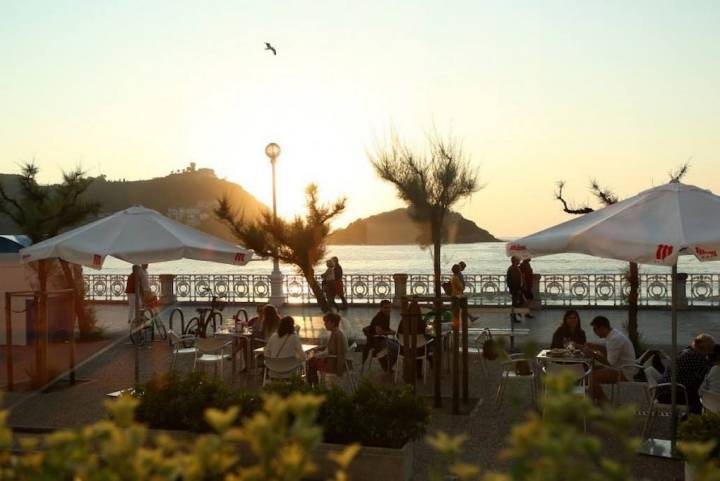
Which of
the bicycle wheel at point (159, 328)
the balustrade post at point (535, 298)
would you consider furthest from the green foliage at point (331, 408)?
the balustrade post at point (535, 298)

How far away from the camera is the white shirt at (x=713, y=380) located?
715cm

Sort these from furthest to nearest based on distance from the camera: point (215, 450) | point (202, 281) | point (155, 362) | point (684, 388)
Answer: point (202, 281), point (155, 362), point (684, 388), point (215, 450)

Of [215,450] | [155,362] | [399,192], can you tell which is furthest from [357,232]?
[215,450]

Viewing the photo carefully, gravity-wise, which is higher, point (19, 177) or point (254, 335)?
point (19, 177)

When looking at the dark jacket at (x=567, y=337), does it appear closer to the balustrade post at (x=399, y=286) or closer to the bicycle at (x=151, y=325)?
the bicycle at (x=151, y=325)

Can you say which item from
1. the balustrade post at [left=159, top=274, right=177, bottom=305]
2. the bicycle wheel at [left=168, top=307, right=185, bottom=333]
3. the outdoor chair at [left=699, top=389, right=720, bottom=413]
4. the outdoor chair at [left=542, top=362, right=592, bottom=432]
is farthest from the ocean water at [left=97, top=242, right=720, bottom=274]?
the outdoor chair at [left=699, top=389, right=720, bottom=413]

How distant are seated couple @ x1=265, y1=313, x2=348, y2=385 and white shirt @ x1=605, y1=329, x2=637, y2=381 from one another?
10.6ft

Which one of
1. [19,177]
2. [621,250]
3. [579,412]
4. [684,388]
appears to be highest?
[19,177]

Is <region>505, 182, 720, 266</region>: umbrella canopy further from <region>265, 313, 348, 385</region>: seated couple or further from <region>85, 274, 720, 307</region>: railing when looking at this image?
<region>85, 274, 720, 307</region>: railing

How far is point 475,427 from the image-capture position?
338 inches

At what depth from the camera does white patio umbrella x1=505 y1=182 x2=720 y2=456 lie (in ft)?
22.5

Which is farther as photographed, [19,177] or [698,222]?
[19,177]

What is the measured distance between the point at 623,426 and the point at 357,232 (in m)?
182

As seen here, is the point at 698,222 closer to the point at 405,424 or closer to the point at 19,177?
the point at 405,424
